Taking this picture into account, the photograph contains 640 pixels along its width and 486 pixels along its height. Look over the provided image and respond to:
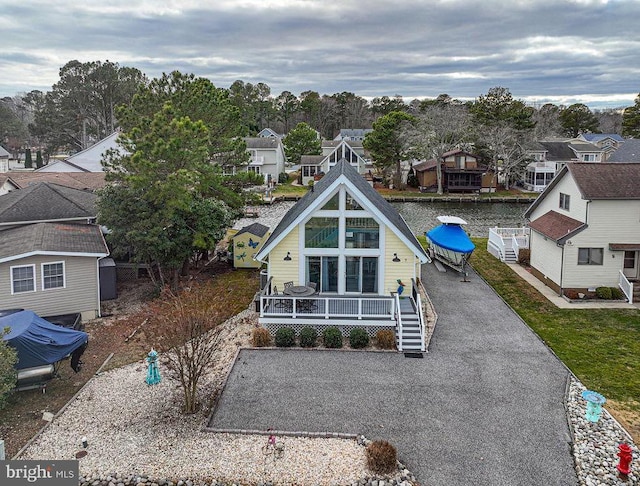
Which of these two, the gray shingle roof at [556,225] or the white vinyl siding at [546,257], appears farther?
the white vinyl siding at [546,257]

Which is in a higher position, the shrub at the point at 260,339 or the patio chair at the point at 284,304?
the patio chair at the point at 284,304

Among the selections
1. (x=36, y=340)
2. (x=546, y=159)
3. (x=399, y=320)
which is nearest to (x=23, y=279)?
(x=36, y=340)

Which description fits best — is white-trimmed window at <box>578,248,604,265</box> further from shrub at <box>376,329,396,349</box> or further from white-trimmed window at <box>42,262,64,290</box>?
white-trimmed window at <box>42,262,64,290</box>

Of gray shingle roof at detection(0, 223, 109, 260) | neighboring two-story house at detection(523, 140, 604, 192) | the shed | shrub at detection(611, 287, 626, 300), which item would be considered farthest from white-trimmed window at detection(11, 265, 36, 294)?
neighboring two-story house at detection(523, 140, 604, 192)

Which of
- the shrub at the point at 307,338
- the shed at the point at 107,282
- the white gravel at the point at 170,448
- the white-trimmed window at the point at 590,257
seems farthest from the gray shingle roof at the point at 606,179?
the shed at the point at 107,282

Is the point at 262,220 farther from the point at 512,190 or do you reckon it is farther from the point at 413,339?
the point at 512,190

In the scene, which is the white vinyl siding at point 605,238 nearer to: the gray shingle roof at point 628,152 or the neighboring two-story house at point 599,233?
the neighboring two-story house at point 599,233
